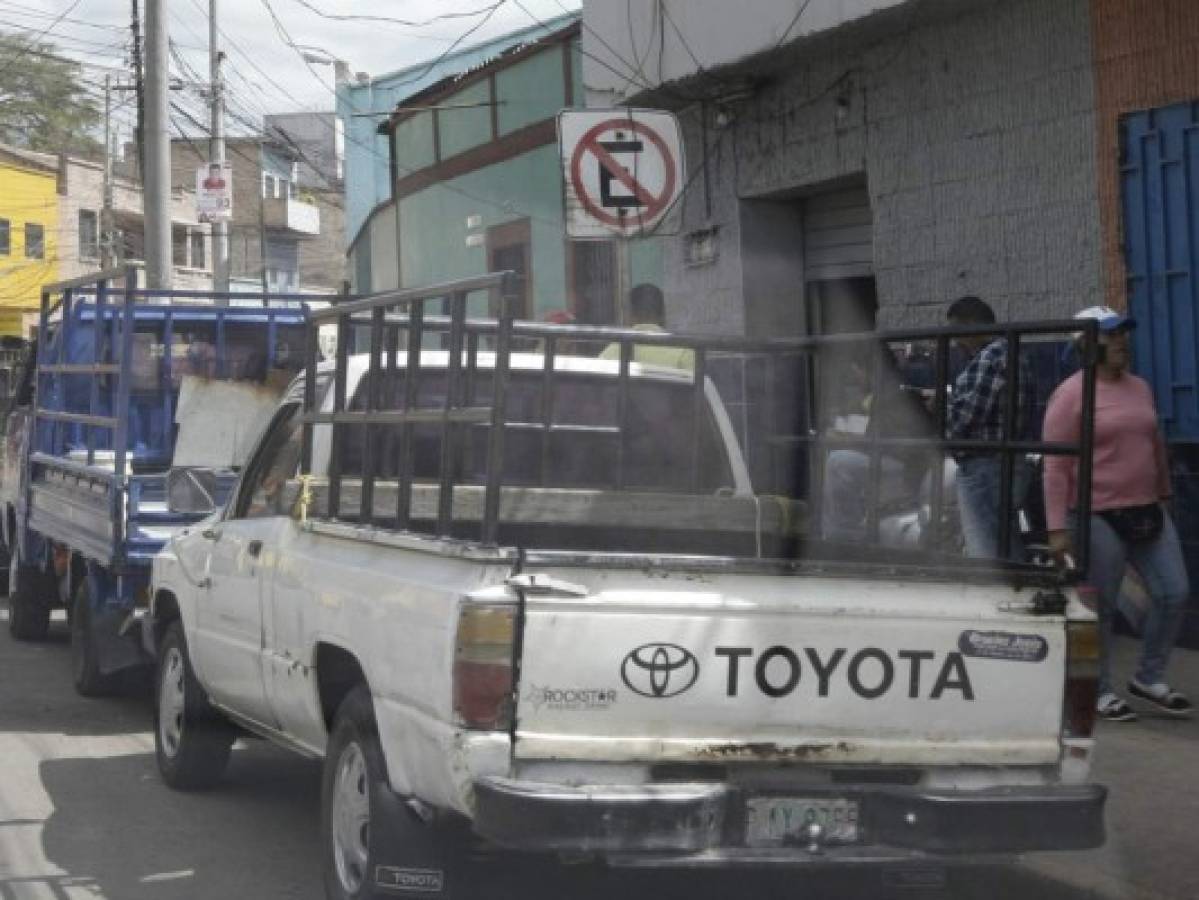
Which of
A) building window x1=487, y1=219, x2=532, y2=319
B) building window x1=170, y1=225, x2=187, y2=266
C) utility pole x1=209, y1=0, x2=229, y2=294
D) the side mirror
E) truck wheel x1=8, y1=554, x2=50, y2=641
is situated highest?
building window x1=170, y1=225, x2=187, y2=266

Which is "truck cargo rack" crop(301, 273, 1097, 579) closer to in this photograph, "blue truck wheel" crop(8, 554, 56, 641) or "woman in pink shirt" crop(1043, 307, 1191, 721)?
"woman in pink shirt" crop(1043, 307, 1191, 721)

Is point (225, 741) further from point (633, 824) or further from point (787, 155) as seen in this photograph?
point (787, 155)

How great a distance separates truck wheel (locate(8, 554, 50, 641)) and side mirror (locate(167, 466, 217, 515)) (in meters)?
4.88

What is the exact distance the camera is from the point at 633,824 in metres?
4.42

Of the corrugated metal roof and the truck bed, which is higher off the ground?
the corrugated metal roof

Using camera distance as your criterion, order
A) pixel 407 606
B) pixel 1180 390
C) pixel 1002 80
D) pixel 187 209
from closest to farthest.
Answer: pixel 407 606
pixel 1180 390
pixel 1002 80
pixel 187 209

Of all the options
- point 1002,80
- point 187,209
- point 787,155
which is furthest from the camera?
point 187,209

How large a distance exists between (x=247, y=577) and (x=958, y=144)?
6.10m

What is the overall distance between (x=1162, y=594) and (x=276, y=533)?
398cm

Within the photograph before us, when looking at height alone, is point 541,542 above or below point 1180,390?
below

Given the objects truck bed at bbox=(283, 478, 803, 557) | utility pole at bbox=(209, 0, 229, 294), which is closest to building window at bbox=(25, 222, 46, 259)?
utility pole at bbox=(209, 0, 229, 294)

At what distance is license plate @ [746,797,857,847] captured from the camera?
4.56 meters

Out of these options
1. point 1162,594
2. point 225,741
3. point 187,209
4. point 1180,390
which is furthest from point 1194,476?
point 187,209

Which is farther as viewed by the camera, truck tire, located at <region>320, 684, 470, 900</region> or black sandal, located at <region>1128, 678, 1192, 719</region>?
black sandal, located at <region>1128, 678, 1192, 719</region>
